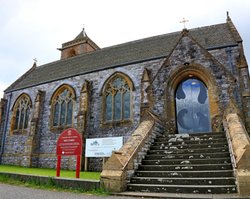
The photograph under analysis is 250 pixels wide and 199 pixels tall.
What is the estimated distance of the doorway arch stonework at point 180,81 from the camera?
37.9 feet

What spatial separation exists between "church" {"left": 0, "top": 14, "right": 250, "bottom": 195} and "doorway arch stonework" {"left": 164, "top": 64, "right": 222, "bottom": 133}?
5 cm

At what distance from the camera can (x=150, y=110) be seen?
1138cm

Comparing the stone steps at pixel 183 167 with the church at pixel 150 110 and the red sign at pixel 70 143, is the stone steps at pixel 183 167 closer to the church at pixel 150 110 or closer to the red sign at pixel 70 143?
the church at pixel 150 110

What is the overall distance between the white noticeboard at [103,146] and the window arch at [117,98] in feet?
8.39

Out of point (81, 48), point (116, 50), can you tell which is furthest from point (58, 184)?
point (81, 48)

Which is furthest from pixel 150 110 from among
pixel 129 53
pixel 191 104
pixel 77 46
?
pixel 77 46

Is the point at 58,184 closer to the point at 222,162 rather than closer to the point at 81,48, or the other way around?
the point at 222,162

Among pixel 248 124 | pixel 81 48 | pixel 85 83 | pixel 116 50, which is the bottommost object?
pixel 248 124

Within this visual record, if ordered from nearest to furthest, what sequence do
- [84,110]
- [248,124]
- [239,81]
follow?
[248,124] → [239,81] → [84,110]

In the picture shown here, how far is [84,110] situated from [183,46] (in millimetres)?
8553

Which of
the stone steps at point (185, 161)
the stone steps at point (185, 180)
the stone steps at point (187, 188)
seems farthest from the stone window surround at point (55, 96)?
the stone steps at point (187, 188)

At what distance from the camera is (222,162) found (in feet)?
23.7

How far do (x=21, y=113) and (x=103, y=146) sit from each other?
468 inches

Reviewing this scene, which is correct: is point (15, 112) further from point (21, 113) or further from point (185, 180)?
point (185, 180)
